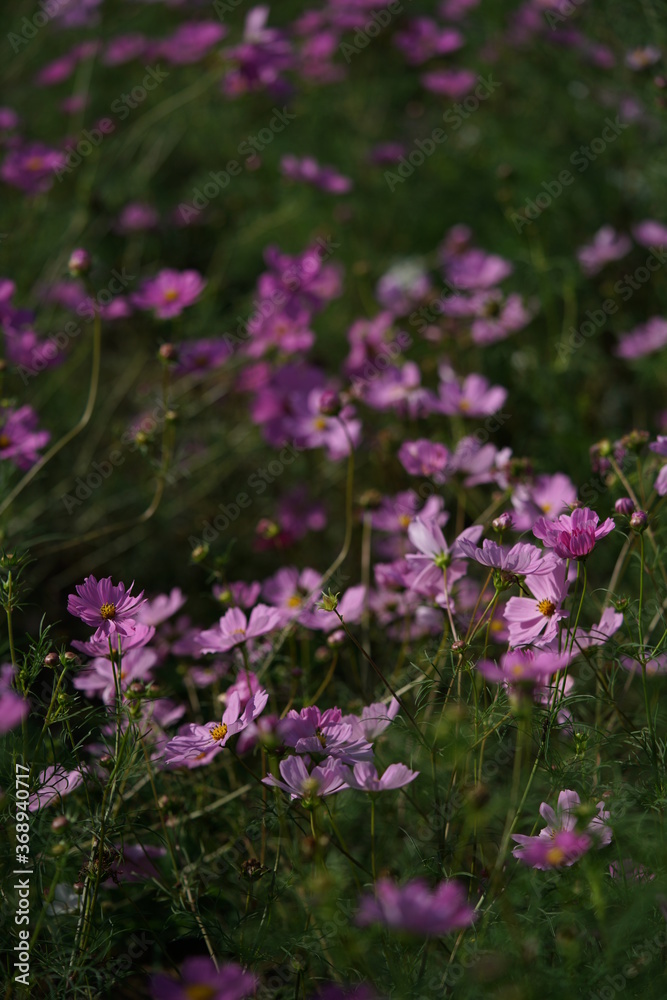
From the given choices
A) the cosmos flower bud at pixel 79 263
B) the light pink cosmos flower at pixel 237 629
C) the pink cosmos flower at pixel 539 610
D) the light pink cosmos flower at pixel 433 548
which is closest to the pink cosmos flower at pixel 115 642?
the light pink cosmos flower at pixel 237 629

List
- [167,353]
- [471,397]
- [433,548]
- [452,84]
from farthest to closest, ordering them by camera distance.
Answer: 1. [452,84]
2. [471,397]
3. [167,353]
4. [433,548]

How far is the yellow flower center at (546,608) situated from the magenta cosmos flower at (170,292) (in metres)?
1.09

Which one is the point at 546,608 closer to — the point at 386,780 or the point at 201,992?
the point at 386,780

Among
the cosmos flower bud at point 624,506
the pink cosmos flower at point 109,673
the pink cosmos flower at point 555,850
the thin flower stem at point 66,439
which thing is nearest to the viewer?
the pink cosmos flower at point 555,850

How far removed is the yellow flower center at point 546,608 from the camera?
1.13m

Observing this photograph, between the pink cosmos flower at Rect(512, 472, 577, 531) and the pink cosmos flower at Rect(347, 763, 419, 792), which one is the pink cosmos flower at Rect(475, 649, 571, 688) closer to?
the pink cosmos flower at Rect(347, 763, 419, 792)

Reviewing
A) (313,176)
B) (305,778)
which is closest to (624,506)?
(305,778)

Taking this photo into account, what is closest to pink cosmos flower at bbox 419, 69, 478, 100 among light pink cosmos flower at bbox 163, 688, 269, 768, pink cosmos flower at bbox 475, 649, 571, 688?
pink cosmos flower at bbox 475, 649, 571, 688

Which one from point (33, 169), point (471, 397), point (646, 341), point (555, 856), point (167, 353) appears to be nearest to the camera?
point (555, 856)

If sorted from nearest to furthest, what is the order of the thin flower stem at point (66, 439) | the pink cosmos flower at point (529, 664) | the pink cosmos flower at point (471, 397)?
the pink cosmos flower at point (529, 664), the thin flower stem at point (66, 439), the pink cosmos flower at point (471, 397)

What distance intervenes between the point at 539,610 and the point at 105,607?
1.94 feet

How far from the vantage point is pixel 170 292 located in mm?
1932

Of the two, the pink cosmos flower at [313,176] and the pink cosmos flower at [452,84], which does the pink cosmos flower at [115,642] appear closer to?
the pink cosmos flower at [313,176]

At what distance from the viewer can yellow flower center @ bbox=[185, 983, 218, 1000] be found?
740 mm
